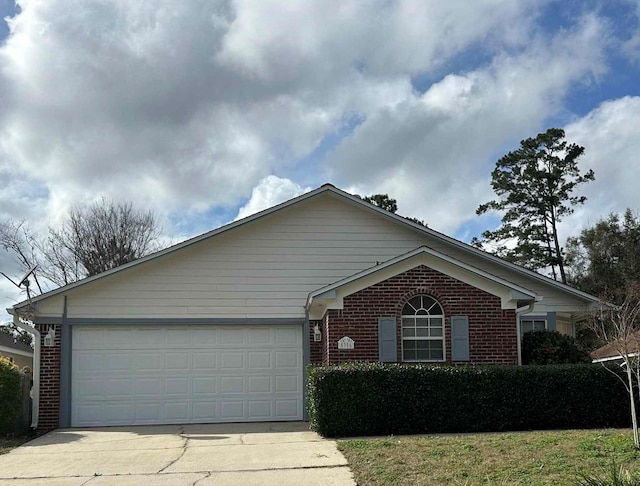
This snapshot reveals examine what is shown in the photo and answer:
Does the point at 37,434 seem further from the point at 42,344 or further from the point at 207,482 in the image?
the point at 207,482

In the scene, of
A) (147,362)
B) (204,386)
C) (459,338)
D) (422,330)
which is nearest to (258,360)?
(204,386)

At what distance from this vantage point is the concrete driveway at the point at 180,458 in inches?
363

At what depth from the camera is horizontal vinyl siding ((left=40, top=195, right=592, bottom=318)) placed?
15.9 metres

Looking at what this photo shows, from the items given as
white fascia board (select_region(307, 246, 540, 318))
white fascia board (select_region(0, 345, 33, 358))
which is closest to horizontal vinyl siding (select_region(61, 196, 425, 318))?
white fascia board (select_region(307, 246, 540, 318))

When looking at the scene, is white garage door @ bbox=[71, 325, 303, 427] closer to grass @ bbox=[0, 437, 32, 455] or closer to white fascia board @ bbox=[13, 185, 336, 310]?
white fascia board @ bbox=[13, 185, 336, 310]

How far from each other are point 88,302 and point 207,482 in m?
7.97

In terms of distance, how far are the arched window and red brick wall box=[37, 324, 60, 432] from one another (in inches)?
300

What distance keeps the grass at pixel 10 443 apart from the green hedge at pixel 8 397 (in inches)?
13.8

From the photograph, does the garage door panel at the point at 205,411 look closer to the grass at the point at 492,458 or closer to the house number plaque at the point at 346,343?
the house number plaque at the point at 346,343

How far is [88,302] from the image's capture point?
1572cm

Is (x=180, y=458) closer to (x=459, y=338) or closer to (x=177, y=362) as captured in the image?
(x=177, y=362)

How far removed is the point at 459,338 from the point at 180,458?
20.4 ft

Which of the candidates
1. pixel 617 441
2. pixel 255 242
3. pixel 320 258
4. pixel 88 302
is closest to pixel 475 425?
pixel 617 441

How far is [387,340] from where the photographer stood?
557 inches
